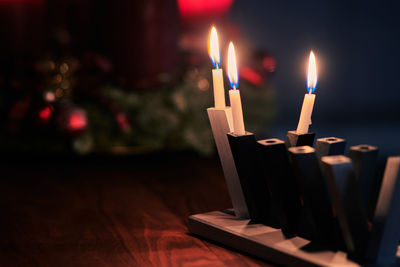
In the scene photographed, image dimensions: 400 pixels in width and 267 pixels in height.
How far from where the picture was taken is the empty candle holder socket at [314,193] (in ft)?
1.90

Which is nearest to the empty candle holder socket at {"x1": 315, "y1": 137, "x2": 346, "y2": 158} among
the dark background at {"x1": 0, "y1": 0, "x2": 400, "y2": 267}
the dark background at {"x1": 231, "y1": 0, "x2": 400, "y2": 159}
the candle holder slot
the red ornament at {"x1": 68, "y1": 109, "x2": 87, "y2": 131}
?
the candle holder slot

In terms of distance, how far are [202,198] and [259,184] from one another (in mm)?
267

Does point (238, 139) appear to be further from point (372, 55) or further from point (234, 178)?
point (372, 55)

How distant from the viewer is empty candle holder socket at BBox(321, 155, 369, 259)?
1.78 feet

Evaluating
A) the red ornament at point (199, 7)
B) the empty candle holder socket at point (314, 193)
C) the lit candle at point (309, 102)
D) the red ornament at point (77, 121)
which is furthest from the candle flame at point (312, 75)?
the red ornament at point (199, 7)

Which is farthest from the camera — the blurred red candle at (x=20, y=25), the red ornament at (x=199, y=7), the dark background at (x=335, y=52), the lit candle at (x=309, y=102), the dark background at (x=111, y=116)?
the dark background at (x=335, y=52)

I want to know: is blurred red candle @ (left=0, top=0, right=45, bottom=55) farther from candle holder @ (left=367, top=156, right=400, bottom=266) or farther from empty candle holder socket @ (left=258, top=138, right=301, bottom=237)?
candle holder @ (left=367, top=156, right=400, bottom=266)

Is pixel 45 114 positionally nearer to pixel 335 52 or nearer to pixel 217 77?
pixel 217 77

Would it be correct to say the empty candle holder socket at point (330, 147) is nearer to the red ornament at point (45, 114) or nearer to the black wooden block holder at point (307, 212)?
the black wooden block holder at point (307, 212)

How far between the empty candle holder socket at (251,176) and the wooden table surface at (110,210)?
0.07m

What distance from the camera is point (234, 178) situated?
711 millimetres

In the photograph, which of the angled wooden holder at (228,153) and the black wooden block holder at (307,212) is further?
the angled wooden holder at (228,153)

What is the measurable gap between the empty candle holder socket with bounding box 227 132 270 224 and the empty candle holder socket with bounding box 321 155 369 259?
14cm

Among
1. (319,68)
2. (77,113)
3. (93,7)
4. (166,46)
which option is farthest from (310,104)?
(319,68)
